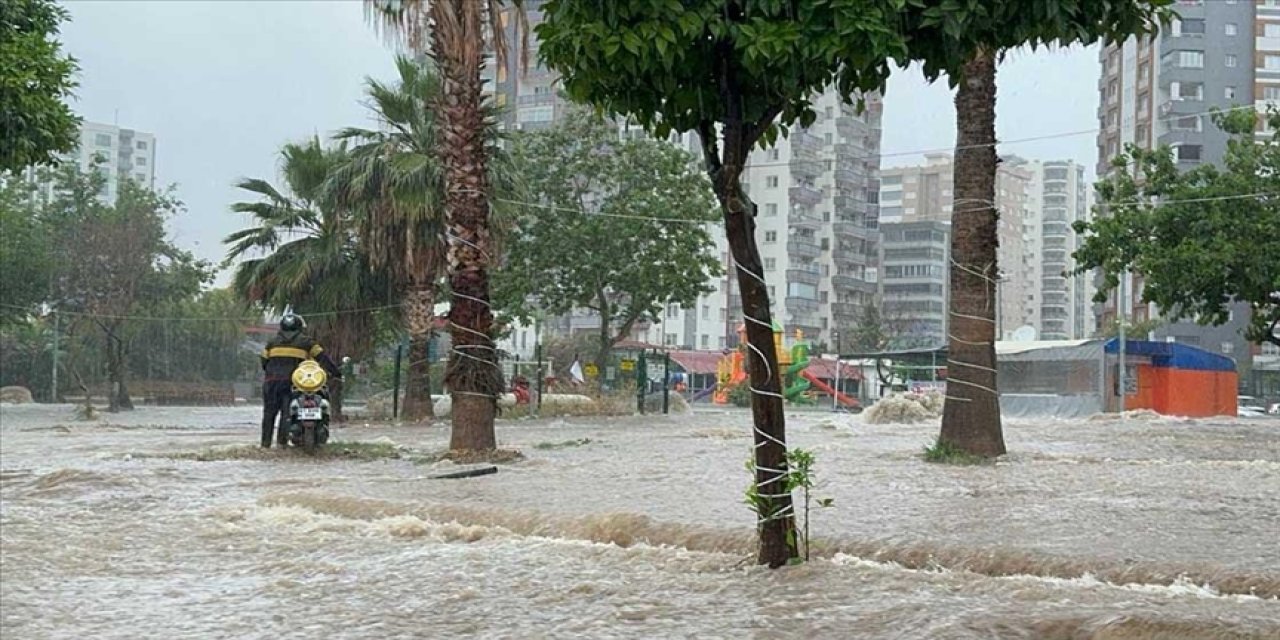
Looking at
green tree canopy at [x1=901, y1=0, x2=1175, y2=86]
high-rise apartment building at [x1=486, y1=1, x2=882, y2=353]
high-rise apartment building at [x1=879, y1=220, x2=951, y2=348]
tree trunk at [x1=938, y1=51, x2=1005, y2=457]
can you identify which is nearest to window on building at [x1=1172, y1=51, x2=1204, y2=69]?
high-rise apartment building at [x1=486, y1=1, x2=882, y2=353]

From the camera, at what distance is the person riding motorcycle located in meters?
15.8

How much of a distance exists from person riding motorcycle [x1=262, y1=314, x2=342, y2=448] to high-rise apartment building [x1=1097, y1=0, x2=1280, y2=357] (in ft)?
78.0

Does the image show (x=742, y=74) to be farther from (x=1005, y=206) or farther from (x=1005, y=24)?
(x=1005, y=206)

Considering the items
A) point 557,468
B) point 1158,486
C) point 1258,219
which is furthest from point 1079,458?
point 1258,219

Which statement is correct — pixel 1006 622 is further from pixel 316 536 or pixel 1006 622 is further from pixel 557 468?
pixel 557 468

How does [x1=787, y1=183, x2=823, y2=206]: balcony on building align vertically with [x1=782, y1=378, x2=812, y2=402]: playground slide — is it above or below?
above

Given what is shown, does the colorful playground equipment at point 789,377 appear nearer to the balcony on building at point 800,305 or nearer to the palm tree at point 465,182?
the palm tree at point 465,182

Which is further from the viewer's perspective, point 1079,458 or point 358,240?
point 358,240

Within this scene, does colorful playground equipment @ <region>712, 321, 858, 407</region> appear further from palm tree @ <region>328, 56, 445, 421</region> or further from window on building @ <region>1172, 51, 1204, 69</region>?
palm tree @ <region>328, 56, 445, 421</region>

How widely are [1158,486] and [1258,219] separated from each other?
19.2 meters

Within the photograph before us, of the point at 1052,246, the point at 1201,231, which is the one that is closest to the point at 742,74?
the point at 1201,231

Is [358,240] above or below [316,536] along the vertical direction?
above

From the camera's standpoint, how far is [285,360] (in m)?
15.8

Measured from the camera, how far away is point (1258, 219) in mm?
28516
